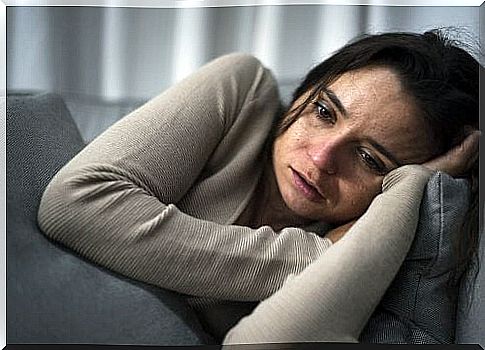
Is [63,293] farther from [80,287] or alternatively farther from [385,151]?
[385,151]

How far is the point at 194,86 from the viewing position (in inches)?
50.3

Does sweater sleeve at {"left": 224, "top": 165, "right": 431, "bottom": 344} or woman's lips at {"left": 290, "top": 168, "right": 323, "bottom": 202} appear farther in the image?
woman's lips at {"left": 290, "top": 168, "right": 323, "bottom": 202}

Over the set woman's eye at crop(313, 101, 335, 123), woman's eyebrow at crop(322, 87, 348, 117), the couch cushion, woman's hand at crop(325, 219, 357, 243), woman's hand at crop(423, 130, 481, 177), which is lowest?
the couch cushion

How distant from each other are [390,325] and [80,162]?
0.53 m

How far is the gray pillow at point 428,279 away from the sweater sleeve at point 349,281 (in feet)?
0.07

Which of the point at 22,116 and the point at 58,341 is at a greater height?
the point at 22,116

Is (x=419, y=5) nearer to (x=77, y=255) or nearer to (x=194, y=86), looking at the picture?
(x=194, y=86)

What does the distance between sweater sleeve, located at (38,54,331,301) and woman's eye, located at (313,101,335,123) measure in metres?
0.18

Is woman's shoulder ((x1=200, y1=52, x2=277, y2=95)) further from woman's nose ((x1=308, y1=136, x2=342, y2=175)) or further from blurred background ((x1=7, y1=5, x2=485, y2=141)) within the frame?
woman's nose ((x1=308, y1=136, x2=342, y2=175))

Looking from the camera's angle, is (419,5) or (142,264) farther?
(419,5)

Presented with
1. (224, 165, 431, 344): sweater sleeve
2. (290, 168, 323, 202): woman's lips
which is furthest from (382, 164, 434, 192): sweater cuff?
(290, 168, 323, 202): woman's lips

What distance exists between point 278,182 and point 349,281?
0.21m

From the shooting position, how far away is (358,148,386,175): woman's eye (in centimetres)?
125

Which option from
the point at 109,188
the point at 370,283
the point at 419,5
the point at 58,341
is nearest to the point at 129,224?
the point at 109,188
